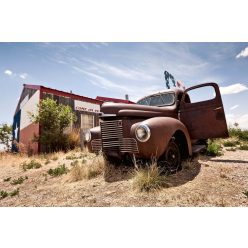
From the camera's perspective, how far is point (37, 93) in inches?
549

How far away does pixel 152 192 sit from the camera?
3.60 metres

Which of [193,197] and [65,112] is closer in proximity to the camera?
[193,197]

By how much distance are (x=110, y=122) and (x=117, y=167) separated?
1.12m

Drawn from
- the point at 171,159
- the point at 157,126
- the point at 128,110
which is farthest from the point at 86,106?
the point at 157,126

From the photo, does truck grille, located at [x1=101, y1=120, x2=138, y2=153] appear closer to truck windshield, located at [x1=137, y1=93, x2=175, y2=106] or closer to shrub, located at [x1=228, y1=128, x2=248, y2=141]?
truck windshield, located at [x1=137, y1=93, x2=175, y2=106]

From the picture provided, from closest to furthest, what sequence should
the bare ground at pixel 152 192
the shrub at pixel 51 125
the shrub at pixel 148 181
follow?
the bare ground at pixel 152 192 < the shrub at pixel 148 181 < the shrub at pixel 51 125

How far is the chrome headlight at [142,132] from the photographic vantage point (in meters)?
3.97

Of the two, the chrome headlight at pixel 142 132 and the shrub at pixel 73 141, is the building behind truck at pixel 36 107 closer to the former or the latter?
the shrub at pixel 73 141

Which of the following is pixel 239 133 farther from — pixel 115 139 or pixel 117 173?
pixel 115 139

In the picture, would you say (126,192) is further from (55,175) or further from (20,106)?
(20,106)

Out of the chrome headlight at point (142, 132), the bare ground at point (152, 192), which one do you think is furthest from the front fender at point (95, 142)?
the chrome headlight at point (142, 132)

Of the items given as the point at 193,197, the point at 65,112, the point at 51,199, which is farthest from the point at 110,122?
the point at 65,112

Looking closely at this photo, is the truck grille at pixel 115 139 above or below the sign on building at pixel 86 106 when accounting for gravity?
below

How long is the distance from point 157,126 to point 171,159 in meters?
0.95
